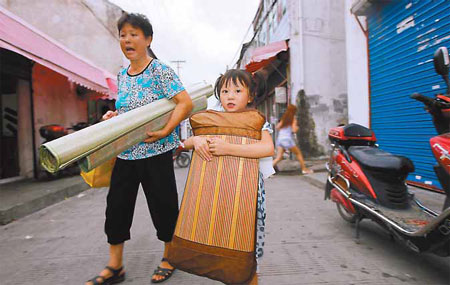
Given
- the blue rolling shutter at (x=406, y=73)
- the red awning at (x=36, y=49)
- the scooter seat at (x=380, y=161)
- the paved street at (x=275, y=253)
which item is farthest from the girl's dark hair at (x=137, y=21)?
the blue rolling shutter at (x=406, y=73)

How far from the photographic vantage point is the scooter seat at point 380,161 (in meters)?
2.47

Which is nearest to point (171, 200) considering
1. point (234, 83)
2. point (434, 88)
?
point (234, 83)

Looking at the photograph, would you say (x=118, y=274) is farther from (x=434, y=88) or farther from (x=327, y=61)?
(x=327, y=61)

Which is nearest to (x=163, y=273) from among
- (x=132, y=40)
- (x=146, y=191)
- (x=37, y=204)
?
(x=146, y=191)

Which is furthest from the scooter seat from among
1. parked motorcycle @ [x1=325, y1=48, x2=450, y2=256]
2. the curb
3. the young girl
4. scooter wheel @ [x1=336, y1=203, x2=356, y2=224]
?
the curb

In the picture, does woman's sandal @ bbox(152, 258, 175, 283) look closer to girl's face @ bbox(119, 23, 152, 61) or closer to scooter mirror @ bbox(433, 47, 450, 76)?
girl's face @ bbox(119, 23, 152, 61)

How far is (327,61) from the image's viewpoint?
30.5 ft

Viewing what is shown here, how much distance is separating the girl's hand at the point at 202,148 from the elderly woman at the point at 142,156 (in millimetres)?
464

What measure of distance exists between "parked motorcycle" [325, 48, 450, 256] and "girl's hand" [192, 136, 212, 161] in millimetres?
1531

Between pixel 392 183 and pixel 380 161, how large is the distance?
22 centimetres

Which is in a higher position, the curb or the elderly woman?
the elderly woman

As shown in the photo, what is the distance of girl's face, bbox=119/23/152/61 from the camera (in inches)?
73.2

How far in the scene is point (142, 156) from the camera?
6.43 feet

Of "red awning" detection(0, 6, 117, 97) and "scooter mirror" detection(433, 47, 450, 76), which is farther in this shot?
"red awning" detection(0, 6, 117, 97)
